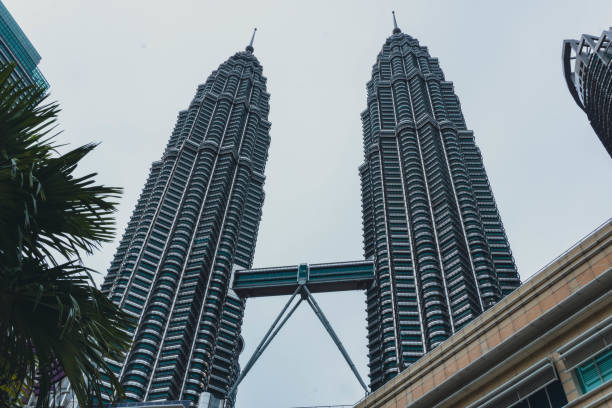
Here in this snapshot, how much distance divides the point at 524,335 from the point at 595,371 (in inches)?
85.0

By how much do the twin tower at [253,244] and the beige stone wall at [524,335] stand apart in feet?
311

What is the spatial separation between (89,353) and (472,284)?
123 meters

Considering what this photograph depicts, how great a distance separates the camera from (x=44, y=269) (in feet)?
29.0

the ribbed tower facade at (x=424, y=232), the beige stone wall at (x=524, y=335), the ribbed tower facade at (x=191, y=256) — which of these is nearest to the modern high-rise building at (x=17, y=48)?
the ribbed tower facade at (x=191, y=256)

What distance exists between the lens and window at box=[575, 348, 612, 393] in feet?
47.9

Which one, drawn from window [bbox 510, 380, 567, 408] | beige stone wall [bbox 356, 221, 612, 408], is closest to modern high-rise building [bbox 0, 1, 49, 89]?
beige stone wall [bbox 356, 221, 612, 408]

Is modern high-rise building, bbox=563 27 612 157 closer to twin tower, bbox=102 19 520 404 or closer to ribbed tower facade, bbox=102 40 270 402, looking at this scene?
twin tower, bbox=102 19 520 404

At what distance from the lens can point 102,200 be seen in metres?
9.52

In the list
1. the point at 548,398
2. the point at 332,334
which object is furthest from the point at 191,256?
the point at 548,398

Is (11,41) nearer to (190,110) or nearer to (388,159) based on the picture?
(190,110)

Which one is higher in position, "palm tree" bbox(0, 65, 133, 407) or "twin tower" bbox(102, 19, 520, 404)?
"twin tower" bbox(102, 19, 520, 404)

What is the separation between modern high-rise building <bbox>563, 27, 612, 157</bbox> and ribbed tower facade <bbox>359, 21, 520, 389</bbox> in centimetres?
2962

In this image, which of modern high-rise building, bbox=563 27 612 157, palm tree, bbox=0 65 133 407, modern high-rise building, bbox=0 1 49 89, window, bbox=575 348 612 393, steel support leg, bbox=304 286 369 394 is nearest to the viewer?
palm tree, bbox=0 65 133 407

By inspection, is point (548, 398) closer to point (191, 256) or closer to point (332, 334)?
point (332, 334)
